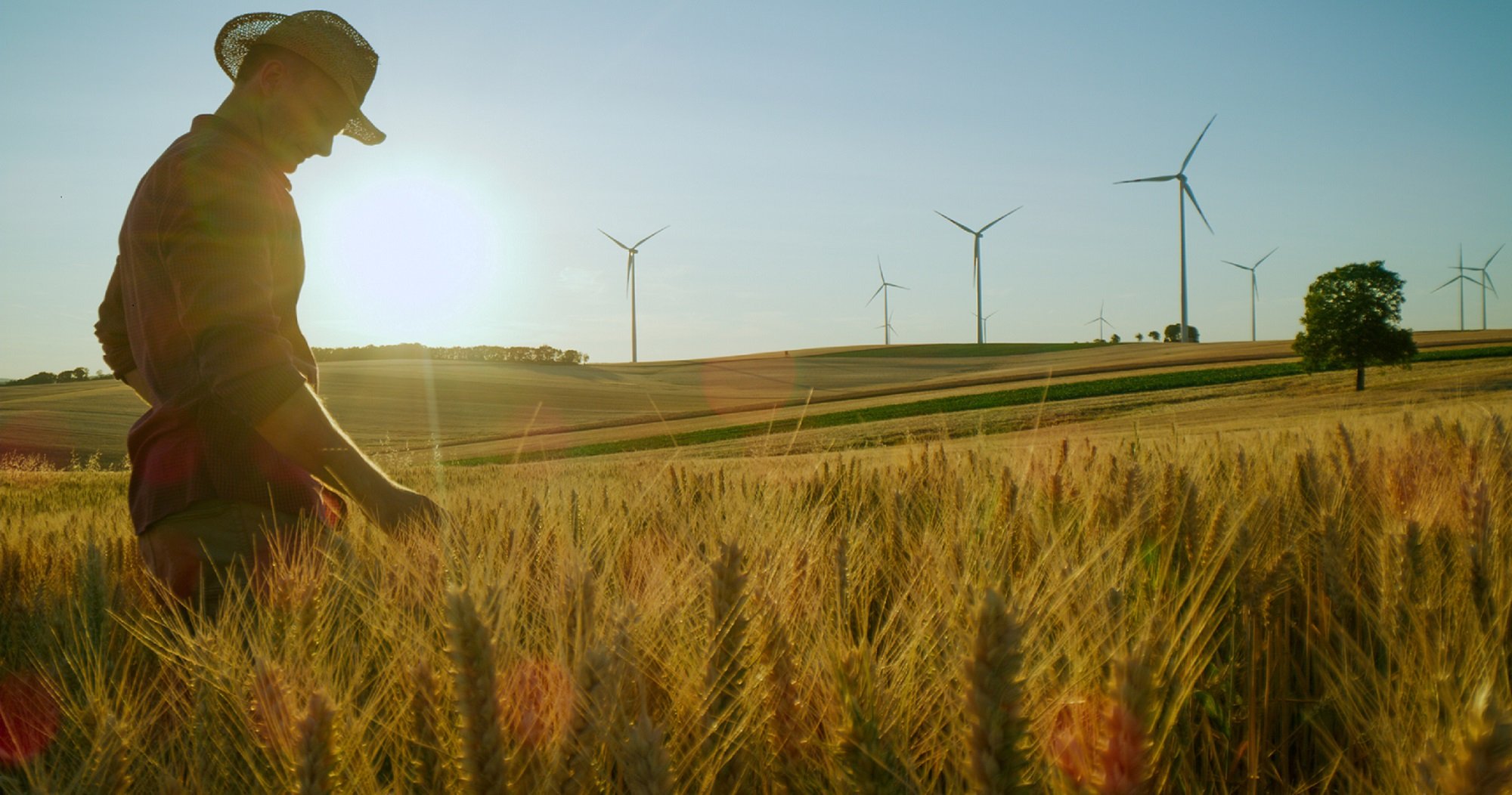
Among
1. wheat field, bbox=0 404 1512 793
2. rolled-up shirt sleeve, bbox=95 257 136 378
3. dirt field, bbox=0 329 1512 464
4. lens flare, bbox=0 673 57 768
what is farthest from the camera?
dirt field, bbox=0 329 1512 464

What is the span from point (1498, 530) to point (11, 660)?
11.3ft

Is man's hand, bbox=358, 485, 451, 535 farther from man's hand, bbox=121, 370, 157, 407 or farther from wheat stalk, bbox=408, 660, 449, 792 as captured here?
man's hand, bbox=121, 370, 157, 407

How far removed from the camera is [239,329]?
2244mm

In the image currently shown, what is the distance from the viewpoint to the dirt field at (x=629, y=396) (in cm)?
2672

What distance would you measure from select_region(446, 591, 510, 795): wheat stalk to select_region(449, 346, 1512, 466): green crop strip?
829 inches

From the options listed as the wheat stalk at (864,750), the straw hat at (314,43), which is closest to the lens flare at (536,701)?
the wheat stalk at (864,750)

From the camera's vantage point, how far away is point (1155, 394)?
29.8 meters

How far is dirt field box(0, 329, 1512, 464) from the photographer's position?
26719mm

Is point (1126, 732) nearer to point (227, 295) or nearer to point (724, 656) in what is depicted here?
point (724, 656)

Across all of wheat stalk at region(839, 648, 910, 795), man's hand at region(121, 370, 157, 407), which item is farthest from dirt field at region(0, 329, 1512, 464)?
wheat stalk at region(839, 648, 910, 795)

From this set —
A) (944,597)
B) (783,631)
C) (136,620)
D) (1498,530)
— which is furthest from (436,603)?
(1498,530)

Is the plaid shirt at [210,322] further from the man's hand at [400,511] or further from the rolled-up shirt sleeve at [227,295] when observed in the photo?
the man's hand at [400,511]

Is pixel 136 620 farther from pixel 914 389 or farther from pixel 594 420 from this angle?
pixel 914 389

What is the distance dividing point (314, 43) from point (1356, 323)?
41.3m
